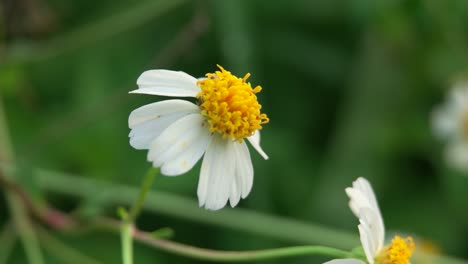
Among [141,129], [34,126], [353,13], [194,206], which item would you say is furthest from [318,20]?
[141,129]

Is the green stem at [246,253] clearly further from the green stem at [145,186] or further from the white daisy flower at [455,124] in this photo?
the white daisy flower at [455,124]

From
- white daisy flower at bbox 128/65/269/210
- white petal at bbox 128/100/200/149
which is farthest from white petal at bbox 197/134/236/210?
white petal at bbox 128/100/200/149

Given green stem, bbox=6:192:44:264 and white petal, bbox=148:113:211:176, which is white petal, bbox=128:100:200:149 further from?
green stem, bbox=6:192:44:264

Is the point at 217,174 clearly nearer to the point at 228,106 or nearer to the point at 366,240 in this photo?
the point at 228,106

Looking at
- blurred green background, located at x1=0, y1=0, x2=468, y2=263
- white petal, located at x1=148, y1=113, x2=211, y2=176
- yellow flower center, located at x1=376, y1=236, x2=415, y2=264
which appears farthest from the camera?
blurred green background, located at x1=0, y1=0, x2=468, y2=263

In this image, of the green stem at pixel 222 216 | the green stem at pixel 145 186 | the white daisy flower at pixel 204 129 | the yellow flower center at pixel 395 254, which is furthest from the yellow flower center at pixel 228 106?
the green stem at pixel 222 216
